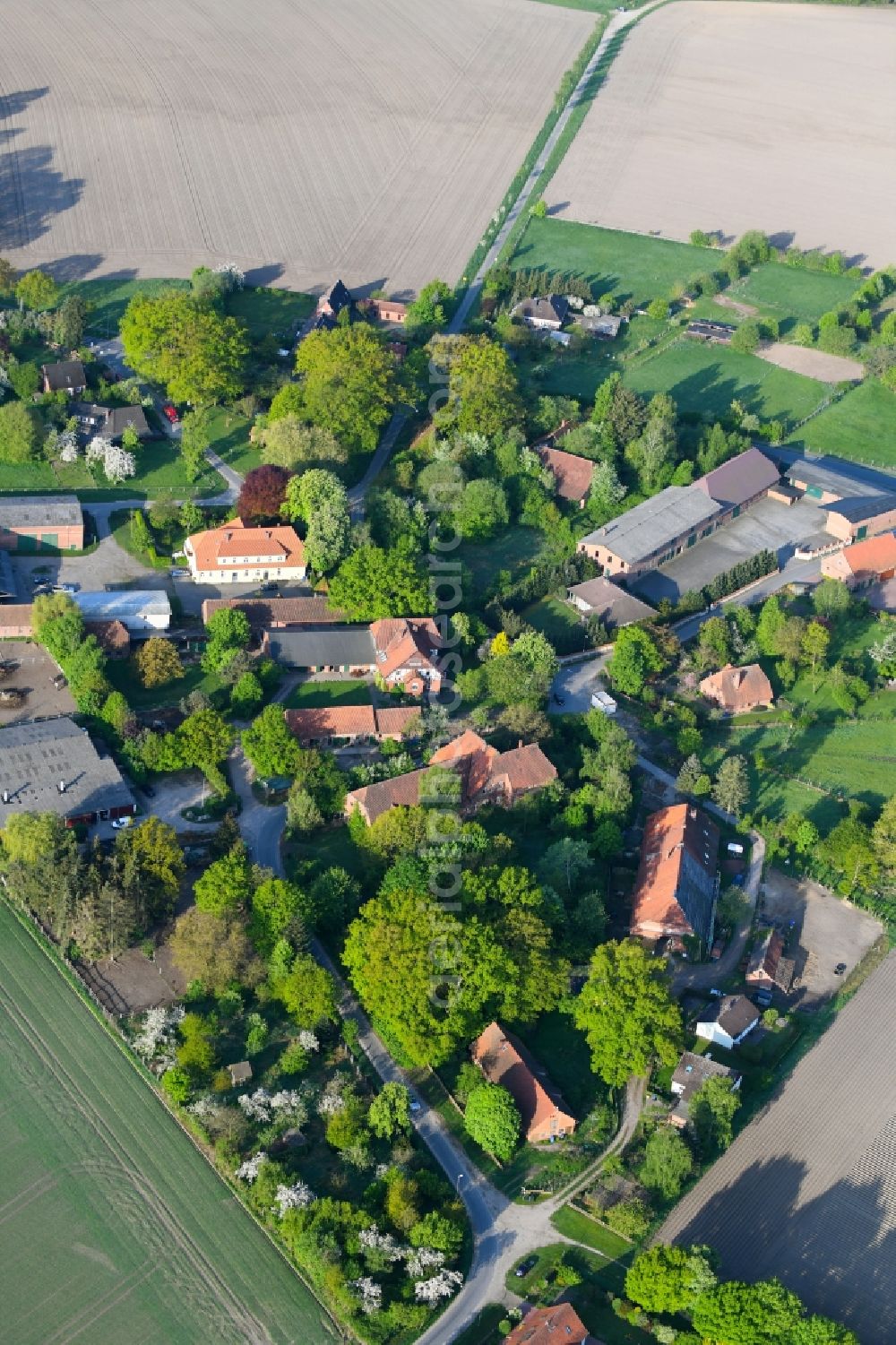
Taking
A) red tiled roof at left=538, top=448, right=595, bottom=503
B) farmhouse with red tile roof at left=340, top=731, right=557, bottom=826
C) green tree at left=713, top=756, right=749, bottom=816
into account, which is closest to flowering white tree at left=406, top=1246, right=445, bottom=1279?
farmhouse with red tile roof at left=340, top=731, right=557, bottom=826

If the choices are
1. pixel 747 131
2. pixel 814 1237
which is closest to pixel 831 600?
pixel 814 1237

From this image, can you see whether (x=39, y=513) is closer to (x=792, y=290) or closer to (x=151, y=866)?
(x=151, y=866)

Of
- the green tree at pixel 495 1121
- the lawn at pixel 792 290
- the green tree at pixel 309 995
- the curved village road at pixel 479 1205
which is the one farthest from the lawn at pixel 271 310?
the green tree at pixel 495 1121

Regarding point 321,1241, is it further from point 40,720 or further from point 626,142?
point 626,142

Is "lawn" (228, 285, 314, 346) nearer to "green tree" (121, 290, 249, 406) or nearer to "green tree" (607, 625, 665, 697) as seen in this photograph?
"green tree" (121, 290, 249, 406)

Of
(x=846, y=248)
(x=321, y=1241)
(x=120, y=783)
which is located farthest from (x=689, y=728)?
(x=846, y=248)
